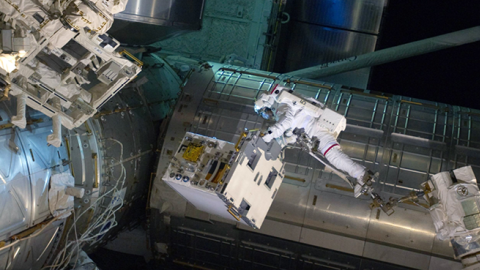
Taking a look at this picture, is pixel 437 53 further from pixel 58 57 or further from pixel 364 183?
pixel 58 57

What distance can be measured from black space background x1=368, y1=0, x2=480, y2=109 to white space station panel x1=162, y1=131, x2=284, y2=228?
655 centimetres

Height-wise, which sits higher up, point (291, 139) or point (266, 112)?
point (266, 112)

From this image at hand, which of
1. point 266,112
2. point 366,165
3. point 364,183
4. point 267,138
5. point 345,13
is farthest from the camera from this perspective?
point 345,13

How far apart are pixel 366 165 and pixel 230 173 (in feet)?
7.77

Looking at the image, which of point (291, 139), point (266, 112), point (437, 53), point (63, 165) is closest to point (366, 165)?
point (291, 139)

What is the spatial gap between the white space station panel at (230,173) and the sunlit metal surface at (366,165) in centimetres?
87

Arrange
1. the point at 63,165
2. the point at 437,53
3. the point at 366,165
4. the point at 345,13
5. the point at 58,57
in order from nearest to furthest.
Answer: the point at 58,57 → the point at 63,165 → the point at 366,165 → the point at 345,13 → the point at 437,53

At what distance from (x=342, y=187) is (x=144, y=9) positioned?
3.85 m

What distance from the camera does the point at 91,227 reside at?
5.93 metres

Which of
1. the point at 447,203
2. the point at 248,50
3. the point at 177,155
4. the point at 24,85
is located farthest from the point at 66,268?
the point at 248,50

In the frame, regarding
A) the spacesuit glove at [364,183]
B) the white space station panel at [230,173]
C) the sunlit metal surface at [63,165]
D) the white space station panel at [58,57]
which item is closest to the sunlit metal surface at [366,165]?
the sunlit metal surface at [63,165]

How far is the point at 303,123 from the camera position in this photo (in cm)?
601

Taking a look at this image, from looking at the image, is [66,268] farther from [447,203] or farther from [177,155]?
[447,203]

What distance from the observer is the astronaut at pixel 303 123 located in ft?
18.5
